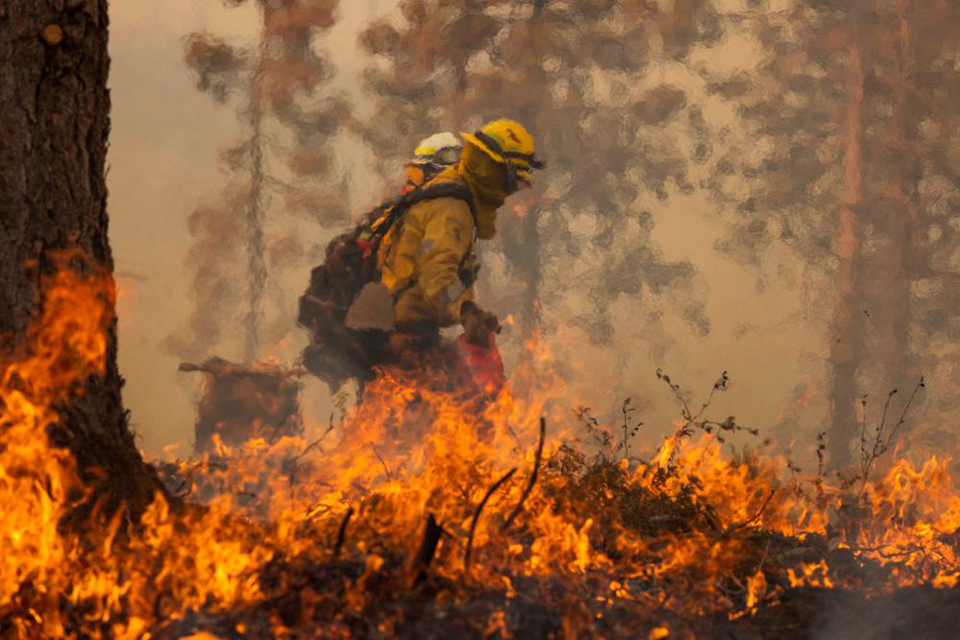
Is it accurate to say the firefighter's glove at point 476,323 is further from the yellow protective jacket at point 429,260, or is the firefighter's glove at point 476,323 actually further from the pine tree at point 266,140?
the pine tree at point 266,140

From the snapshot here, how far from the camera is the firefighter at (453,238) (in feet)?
25.4

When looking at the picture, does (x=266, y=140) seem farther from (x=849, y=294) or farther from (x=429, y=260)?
(x=429, y=260)

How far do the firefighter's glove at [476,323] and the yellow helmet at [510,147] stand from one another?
0.96 meters

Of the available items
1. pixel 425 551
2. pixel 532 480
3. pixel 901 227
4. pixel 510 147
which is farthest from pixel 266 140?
→ pixel 532 480

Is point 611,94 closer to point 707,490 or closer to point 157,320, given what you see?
point 157,320

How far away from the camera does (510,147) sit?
780cm

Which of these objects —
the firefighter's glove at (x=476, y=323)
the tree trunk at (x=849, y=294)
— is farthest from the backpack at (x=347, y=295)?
the tree trunk at (x=849, y=294)

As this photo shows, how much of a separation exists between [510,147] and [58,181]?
13.5ft

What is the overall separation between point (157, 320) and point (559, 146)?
1008 cm

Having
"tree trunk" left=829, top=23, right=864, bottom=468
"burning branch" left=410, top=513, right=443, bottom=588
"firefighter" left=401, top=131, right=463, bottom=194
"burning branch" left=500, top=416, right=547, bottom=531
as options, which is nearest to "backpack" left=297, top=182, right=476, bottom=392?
"firefighter" left=401, top=131, right=463, bottom=194

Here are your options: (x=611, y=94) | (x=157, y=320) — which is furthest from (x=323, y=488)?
(x=157, y=320)

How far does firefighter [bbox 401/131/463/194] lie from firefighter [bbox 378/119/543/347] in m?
0.52

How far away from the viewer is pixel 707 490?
17.0ft

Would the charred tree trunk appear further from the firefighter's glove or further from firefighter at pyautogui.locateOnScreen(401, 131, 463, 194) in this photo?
firefighter at pyautogui.locateOnScreen(401, 131, 463, 194)
